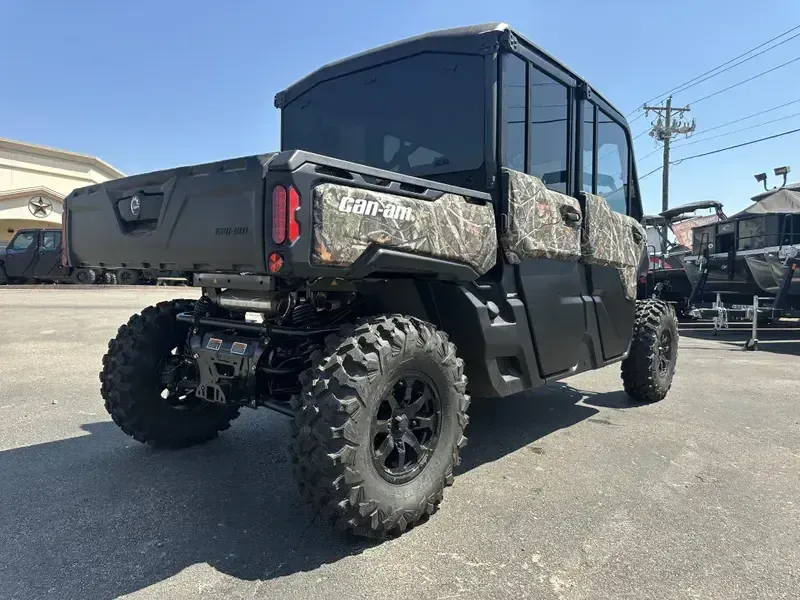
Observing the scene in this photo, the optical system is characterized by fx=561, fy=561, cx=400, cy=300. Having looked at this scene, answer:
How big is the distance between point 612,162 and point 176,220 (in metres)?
3.91

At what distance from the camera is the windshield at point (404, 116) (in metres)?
3.58

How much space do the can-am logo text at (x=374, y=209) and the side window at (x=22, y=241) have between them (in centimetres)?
2321

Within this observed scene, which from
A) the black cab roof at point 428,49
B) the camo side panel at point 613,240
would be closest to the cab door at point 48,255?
the black cab roof at point 428,49

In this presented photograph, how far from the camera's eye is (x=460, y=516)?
10.1 feet

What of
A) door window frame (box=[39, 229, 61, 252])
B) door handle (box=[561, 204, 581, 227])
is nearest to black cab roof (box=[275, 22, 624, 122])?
door handle (box=[561, 204, 581, 227])

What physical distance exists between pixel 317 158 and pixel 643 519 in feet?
8.39

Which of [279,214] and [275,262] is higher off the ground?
[279,214]

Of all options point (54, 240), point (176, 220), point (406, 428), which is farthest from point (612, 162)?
point (54, 240)

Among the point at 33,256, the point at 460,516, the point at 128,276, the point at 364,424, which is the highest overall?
the point at 33,256

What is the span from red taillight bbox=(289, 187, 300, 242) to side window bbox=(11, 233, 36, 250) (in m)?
23.2

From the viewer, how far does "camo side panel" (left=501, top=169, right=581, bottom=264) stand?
3.55 metres

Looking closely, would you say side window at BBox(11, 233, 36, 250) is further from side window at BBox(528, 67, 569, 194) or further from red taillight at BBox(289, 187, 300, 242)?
red taillight at BBox(289, 187, 300, 242)

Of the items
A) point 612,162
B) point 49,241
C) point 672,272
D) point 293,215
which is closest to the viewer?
point 293,215

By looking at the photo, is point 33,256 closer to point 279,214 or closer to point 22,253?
point 22,253
